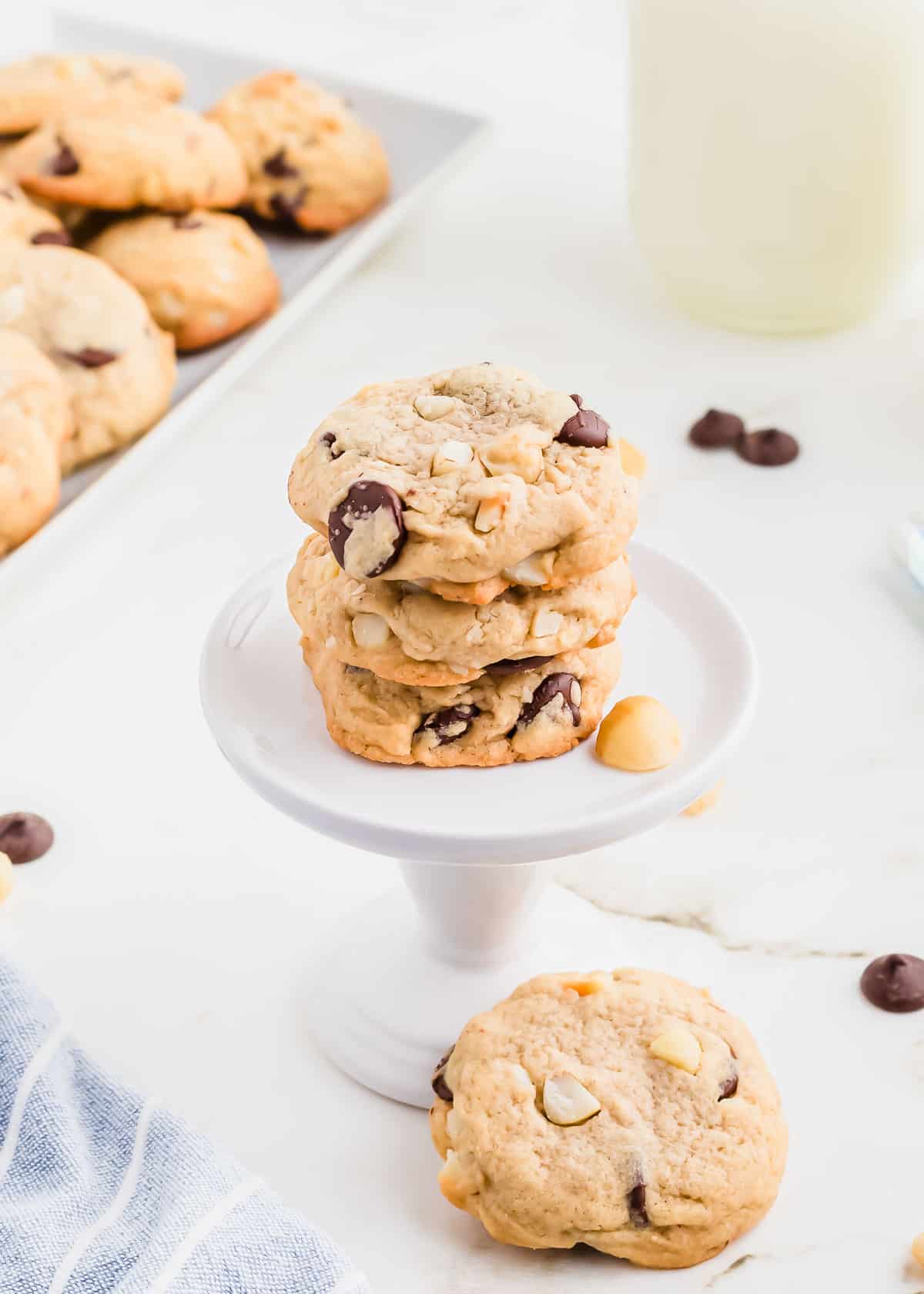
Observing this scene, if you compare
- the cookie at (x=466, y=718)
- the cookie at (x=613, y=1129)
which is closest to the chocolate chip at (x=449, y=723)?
the cookie at (x=466, y=718)

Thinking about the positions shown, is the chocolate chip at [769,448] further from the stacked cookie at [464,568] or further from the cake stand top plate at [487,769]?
the stacked cookie at [464,568]

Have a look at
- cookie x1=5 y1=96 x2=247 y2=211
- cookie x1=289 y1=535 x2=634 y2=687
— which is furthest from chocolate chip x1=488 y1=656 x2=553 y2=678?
cookie x1=5 y1=96 x2=247 y2=211

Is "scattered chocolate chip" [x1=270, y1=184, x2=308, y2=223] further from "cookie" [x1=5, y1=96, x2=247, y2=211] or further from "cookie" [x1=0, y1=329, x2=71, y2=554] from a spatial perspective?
"cookie" [x1=0, y1=329, x2=71, y2=554]

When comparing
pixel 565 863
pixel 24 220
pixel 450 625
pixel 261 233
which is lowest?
pixel 565 863

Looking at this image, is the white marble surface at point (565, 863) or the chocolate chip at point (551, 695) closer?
the chocolate chip at point (551, 695)


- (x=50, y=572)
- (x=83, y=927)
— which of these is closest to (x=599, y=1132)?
(x=83, y=927)

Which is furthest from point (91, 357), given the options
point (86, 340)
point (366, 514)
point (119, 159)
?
point (366, 514)

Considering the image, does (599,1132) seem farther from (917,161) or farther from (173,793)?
(917,161)

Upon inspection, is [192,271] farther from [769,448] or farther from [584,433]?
[584,433]
